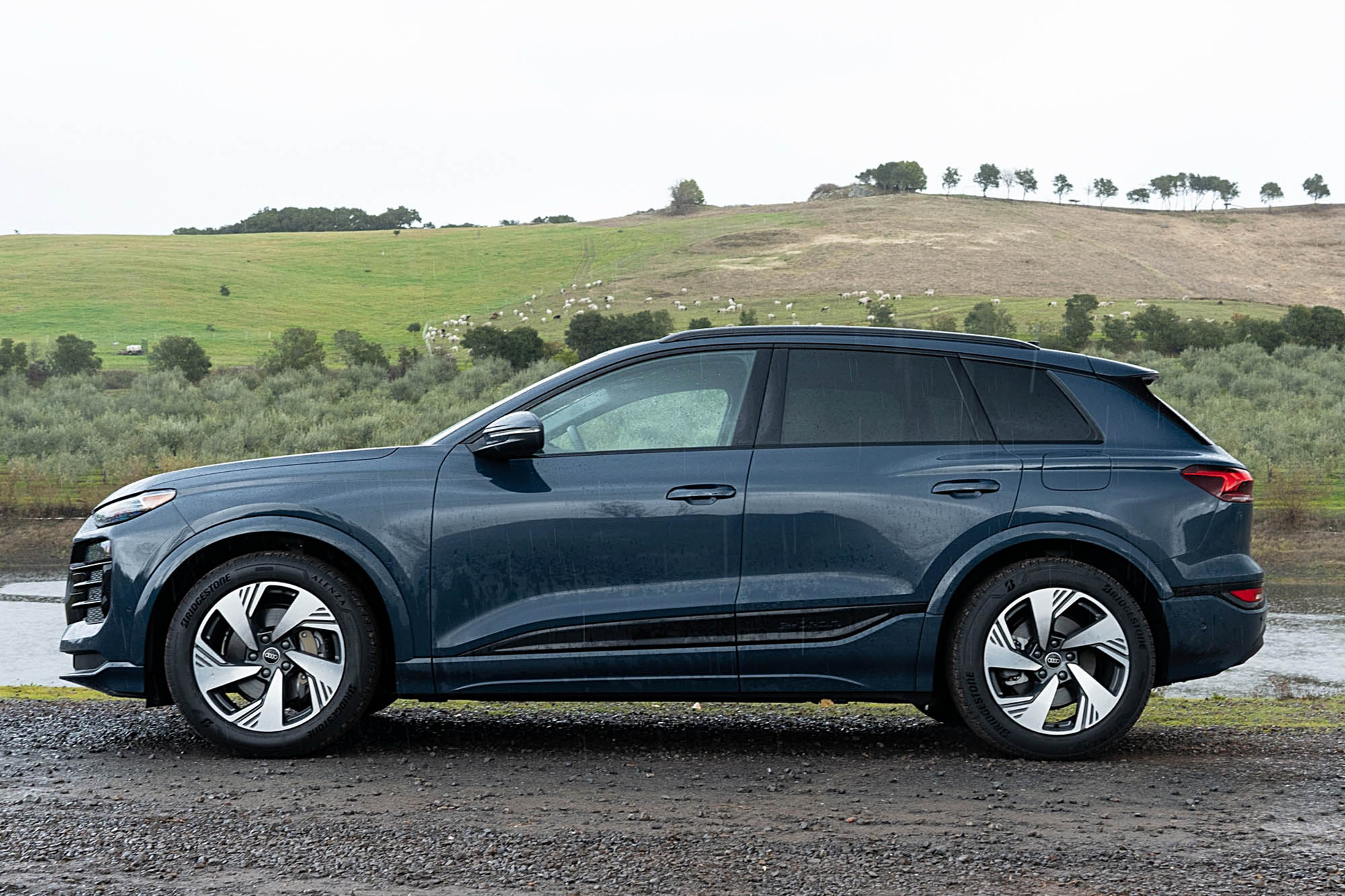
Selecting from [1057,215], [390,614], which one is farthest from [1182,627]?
[1057,215]

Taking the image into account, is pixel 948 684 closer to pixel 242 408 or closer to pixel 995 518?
pixel 995 518

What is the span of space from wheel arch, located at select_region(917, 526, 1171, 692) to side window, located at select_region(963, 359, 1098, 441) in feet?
1.40

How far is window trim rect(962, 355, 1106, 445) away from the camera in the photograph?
18.4 feet

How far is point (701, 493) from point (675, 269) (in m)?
84.0

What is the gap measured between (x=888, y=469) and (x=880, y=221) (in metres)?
101

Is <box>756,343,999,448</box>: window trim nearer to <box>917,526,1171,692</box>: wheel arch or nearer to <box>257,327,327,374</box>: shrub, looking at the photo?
<box>917,526,1171,692</box>: wheel arch

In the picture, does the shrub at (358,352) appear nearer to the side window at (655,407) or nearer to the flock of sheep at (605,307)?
the flock of sheep at (605,307)

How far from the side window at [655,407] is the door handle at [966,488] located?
0.87 m

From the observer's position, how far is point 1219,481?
5.52 m

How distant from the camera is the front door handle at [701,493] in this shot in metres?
5.37

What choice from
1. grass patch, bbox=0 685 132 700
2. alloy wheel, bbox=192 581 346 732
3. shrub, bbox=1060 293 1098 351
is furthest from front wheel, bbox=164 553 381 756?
shrub, bbox=1060 293 1098 351

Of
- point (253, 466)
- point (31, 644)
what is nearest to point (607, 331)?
point (31, 644)

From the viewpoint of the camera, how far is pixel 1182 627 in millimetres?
5449

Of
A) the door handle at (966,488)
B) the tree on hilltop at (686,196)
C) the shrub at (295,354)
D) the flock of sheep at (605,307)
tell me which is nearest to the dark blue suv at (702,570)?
the door handle at (966,488)
